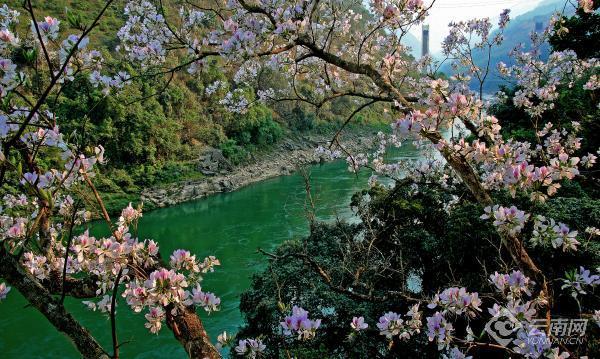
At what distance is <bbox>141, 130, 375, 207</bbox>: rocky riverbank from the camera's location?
20.7 meters

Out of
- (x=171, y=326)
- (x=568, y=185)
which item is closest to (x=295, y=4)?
(x=171, y=326)

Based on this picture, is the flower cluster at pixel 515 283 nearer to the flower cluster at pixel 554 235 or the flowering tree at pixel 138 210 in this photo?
the flowering tree at pixel 138 210

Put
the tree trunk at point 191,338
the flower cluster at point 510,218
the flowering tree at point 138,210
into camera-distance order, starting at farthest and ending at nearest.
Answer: the tree trunk at point 191,338, the flower cluster at point 510,218, the flowering tree at point 138,210

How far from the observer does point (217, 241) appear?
47.7ft

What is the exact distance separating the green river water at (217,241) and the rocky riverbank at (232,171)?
822mm

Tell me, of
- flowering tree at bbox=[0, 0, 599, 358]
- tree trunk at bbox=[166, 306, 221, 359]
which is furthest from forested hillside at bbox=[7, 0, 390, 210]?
tree trunk at bbox=[166, 306, 221, 359]

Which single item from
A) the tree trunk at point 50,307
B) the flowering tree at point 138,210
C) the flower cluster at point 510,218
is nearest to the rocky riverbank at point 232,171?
the flowering tree at point 138,210

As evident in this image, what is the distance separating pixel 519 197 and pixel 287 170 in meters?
21.2

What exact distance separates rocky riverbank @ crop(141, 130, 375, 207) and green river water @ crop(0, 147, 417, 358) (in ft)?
2.70

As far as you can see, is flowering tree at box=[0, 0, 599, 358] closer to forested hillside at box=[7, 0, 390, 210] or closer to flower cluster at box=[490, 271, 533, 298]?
flower cluster at box=[490, 271, 533, 298]

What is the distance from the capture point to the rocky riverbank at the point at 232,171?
20719 millimetres

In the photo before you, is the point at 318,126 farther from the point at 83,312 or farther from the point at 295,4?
the point at 295,4

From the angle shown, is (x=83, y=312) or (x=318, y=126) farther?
(x=318, y=126)

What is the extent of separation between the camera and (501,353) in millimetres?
5070
